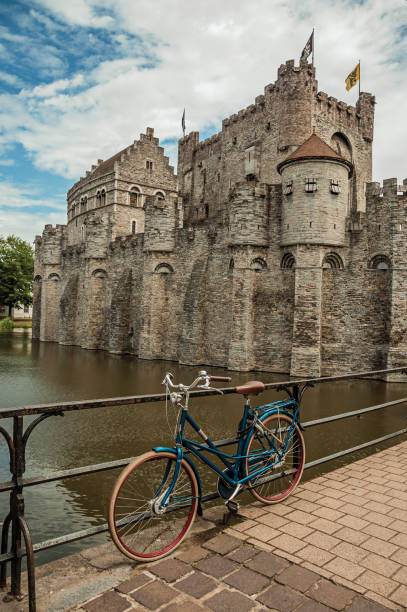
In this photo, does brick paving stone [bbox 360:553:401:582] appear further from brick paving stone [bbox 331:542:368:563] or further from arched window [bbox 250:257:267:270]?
arched window [bbox 250:257:267:270]

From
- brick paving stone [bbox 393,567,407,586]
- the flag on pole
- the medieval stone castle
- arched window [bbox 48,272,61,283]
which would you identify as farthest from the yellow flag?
brick paving stone [bbox 393,567,407,586]

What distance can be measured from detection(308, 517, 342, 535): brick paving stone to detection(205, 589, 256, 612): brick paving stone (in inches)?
43.5

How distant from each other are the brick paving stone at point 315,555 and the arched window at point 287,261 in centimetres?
1753

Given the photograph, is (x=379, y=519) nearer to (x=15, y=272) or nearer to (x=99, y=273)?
(x=99, y=273)

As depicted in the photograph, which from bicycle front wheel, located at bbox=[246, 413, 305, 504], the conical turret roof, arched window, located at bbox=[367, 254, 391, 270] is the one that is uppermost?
the conical turret roof

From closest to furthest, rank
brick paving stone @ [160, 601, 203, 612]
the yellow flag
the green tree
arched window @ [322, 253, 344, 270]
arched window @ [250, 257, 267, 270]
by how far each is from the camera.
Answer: brick paving stone @ [160, 601, 203, 612], arched window @ [322, 253, 344, 270], arched window @ [250, 257, 267, 270], the yellow flag, the green tree

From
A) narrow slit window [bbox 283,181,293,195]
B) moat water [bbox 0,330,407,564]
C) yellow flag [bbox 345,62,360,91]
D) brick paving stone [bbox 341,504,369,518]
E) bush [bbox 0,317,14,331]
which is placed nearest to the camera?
brick paving stone [bbox 341,504,369,518]

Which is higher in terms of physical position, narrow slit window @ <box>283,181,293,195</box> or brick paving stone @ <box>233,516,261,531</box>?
narrow slit window @ <box>283,181,293,195</box>

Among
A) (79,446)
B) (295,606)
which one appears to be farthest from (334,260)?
(295,606)

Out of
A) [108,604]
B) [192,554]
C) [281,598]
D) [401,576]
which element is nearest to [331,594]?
[281,598]

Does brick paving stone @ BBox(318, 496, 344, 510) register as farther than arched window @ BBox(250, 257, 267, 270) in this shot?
No

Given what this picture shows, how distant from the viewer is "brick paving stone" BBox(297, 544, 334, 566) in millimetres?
2814

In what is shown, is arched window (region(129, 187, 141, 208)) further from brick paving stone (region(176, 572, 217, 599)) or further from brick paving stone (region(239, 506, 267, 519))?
brick paving stone (region(176, 572, 217, 599))

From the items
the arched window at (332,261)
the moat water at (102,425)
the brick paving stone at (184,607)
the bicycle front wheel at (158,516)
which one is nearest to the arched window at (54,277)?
the moat water at (102,425)
